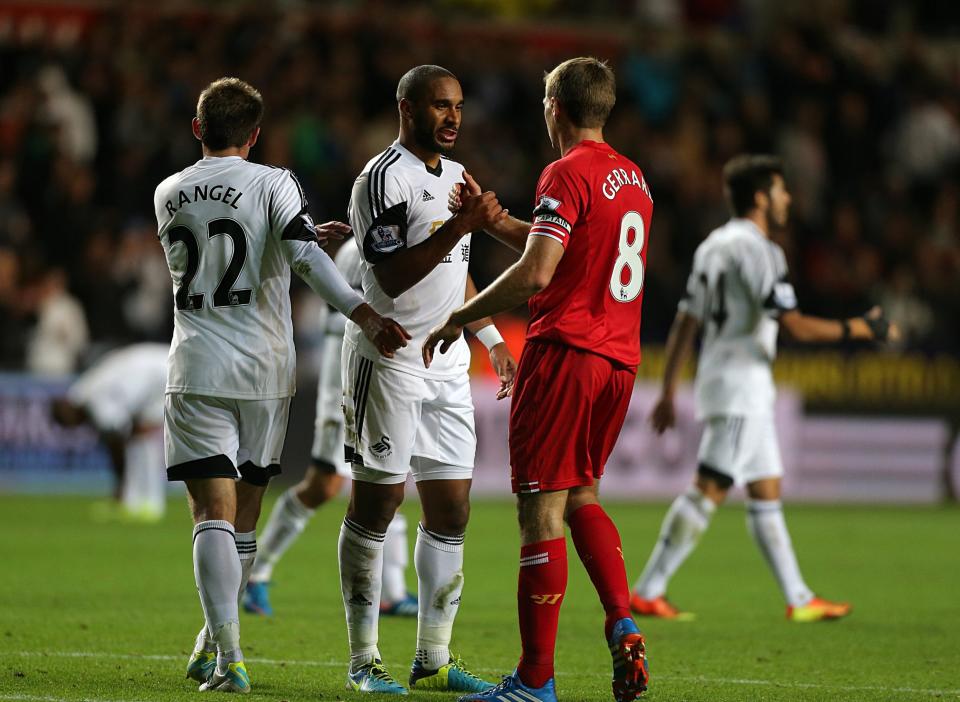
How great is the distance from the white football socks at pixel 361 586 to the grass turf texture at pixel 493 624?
0.70 ft

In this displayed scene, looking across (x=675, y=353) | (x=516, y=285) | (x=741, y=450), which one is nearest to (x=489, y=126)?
(x=675, y=353)

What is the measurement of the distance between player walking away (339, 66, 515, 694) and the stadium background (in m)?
10.5

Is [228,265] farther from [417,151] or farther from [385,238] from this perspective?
[417,151]

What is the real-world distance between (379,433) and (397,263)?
25.8 inches

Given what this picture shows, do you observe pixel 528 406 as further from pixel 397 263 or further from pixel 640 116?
pixel 640 116

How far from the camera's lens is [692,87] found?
66.5ft

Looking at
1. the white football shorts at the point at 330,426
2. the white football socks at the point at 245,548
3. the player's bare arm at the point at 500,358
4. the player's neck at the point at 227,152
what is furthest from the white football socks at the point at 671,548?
the player's neck at the point at 227,152

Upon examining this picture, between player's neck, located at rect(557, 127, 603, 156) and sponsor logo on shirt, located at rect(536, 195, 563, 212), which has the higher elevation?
player's neck, located at rect(557, 127, 603, 156)

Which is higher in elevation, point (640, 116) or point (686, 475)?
point (640, 116)

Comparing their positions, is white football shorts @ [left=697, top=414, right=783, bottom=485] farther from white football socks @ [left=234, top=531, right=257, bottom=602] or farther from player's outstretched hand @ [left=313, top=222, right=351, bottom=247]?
white football socks @ [left=234, top=531, right=257, bottom=602]

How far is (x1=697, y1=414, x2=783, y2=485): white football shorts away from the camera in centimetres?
888

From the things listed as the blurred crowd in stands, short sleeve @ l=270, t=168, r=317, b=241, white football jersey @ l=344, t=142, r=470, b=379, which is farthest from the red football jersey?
the blurred crowd in stands

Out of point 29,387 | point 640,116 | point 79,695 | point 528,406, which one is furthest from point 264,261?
point 640,116

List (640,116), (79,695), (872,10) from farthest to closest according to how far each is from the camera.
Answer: (872,10), (640,116), (79,695)
